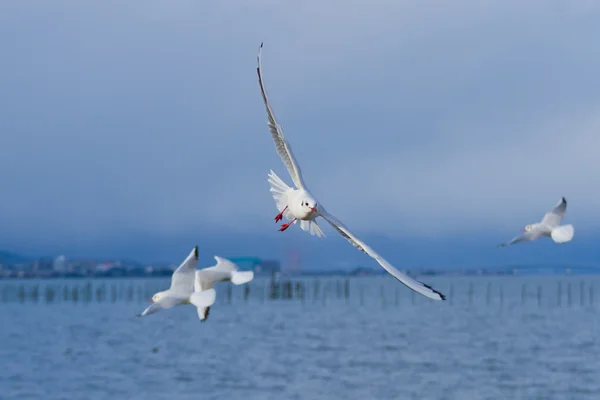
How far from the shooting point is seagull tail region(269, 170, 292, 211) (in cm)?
1304

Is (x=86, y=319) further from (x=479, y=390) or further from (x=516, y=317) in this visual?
(x=479, y=390)

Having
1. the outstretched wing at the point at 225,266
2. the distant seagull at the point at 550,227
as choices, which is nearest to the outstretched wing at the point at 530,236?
the distant seagull at the point at 550,227

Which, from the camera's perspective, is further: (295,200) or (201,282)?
(295,200)

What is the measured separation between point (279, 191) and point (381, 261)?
2.78m

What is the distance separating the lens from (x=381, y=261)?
36.1ft

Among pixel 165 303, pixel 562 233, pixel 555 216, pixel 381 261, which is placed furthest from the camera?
pixel 555 216

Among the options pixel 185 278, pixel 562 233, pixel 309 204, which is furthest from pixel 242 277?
pixel 562 233

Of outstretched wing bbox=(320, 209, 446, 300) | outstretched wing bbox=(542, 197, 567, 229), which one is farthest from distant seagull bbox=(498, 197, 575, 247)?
outstretched wing bbox=(320, 209, 446, 300)

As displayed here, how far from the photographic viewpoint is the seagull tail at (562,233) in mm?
14328

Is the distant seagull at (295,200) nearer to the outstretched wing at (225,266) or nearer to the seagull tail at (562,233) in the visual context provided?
the outstretched wing at (225,266)

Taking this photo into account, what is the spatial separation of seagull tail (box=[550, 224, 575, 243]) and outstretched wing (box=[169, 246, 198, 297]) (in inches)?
289

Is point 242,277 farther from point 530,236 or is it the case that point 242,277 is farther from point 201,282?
point 530,236

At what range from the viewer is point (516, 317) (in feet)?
243

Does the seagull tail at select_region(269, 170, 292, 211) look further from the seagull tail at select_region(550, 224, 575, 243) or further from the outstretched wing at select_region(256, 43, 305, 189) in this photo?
the seagull tail at select_region(550, 224, 575, 243)
